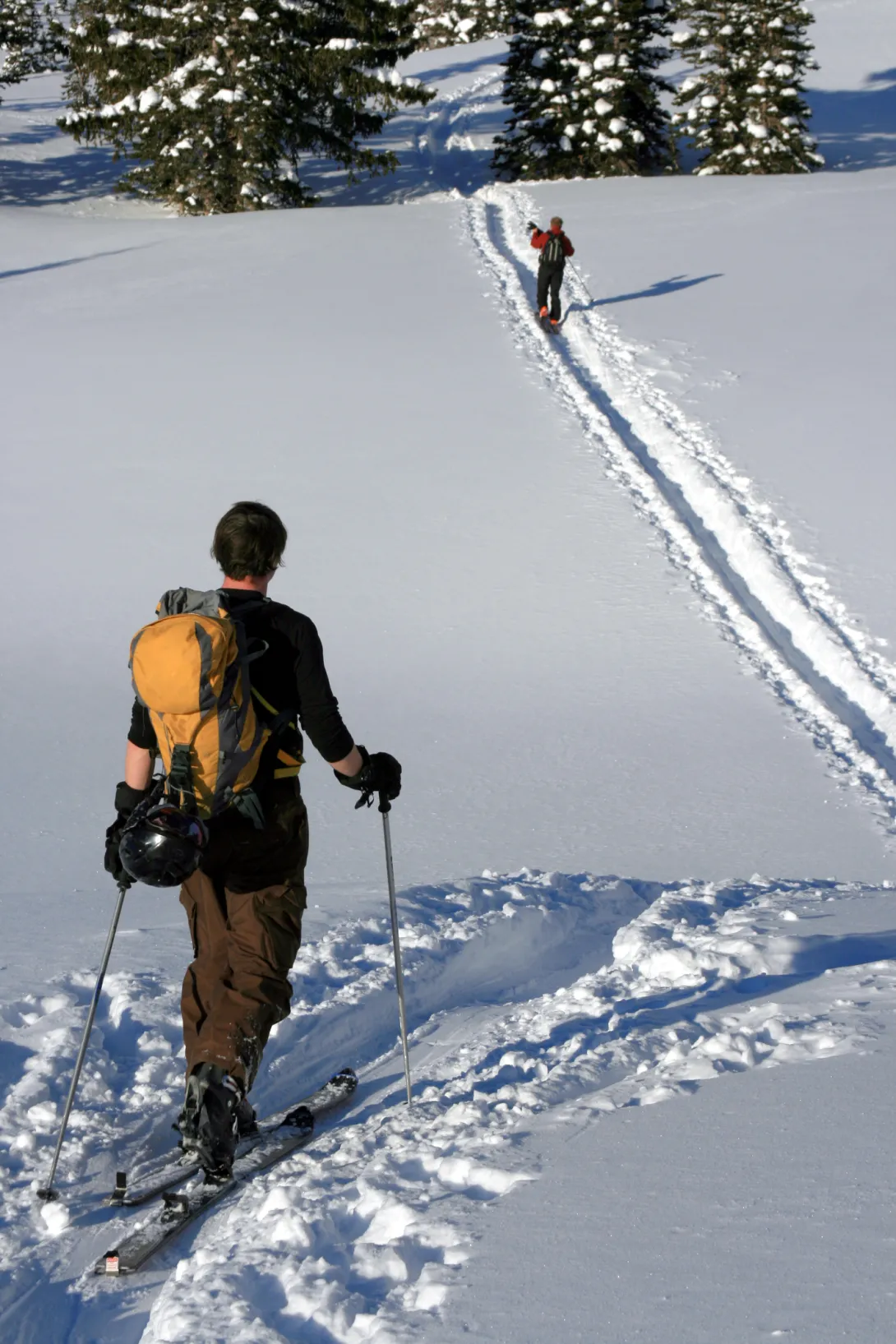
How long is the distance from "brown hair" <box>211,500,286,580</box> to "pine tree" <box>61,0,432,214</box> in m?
27.1

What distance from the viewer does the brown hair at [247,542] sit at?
123 inches

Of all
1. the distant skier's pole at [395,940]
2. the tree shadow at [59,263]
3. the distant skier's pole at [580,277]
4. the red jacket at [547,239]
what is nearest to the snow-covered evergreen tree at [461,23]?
the tree shadow at [59,263]

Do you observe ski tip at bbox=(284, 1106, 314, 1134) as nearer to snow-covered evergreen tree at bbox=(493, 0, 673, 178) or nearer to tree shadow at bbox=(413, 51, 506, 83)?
snow-covered evergreen tree at bbox=(493, 0, 673, 178)

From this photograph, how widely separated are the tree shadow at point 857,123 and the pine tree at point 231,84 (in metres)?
17.5

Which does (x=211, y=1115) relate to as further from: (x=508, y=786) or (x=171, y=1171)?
(x=508, y=786)

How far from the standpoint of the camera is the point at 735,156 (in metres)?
Result: 35.2

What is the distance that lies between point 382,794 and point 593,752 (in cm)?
401

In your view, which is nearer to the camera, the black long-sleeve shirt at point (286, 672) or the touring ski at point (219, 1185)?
the touring ski at point (219, 1185)

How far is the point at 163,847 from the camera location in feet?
9.78

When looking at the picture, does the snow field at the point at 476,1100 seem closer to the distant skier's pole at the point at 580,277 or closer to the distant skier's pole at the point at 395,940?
the distant skier's pole at the point at 395,940

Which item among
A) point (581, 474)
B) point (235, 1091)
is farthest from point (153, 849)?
point (581, 474)

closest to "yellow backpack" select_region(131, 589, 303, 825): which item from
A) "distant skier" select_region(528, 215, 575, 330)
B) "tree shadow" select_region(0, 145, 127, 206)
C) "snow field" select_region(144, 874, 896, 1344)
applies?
"snow field" select_region(144, 874, 896, 1344)

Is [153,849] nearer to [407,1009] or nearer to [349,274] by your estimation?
[407,1009]

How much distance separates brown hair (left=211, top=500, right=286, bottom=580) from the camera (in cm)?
312
